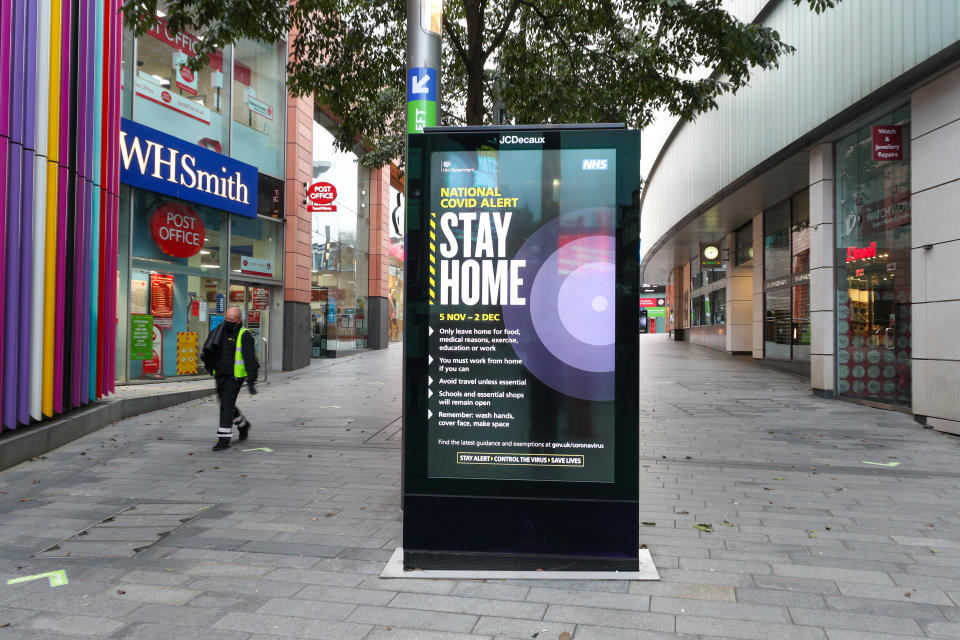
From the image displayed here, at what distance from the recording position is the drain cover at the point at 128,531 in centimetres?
412

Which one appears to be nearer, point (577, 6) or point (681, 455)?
point (681, 455)

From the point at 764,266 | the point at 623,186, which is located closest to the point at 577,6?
the point at 623,186

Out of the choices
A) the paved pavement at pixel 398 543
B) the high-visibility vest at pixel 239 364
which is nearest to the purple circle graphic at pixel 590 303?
the paved pavement at pixel 398 543

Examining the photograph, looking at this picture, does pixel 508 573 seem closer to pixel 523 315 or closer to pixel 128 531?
pixel 523 315

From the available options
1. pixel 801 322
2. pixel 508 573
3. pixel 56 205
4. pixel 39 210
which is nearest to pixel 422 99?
pixel 508 573

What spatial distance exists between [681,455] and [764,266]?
1397 centimetres

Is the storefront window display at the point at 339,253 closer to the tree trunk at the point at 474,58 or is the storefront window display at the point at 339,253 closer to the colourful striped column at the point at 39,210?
the tree trunk at the point at 474,58

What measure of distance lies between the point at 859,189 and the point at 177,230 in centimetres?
1272

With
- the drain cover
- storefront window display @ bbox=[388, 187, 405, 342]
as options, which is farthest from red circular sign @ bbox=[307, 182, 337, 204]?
the drain cover

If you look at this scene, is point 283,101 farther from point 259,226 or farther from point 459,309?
point 459,309

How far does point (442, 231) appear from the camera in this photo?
371 centimetres

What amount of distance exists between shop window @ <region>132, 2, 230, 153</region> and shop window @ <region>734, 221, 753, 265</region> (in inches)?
620

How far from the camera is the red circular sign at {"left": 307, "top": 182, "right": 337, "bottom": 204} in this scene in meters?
17.5

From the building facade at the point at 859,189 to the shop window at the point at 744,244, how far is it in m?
2.50
